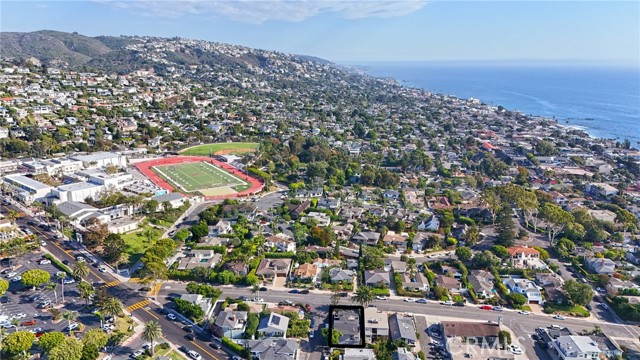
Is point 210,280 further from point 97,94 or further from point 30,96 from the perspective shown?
point 97,94

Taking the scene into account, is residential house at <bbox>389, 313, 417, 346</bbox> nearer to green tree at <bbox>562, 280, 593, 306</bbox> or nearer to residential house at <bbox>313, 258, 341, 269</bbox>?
residential house at <bbox>313, 258, 341, 269</bbox>

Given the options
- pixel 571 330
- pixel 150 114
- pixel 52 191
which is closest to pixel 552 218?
pixel 571 330

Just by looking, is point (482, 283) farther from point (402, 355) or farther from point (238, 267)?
point (238, 267)

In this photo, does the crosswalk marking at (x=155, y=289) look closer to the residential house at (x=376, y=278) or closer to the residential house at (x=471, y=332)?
the residential house at (x=376, y=278)

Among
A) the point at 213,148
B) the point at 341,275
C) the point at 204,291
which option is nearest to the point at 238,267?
the point at 204,291

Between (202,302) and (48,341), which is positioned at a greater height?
Answer: (48,341)

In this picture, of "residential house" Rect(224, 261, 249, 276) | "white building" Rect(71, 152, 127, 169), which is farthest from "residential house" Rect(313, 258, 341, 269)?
"white building" Rect(71, 152, 127, 169)

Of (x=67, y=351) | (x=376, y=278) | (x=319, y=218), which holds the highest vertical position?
(x=67, y=351)
